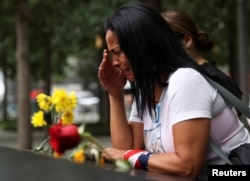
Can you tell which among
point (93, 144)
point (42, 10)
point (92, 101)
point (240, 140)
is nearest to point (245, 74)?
point (42, 10)

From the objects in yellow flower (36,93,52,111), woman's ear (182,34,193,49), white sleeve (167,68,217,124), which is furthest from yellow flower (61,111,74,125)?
woman's ear (182,34,193,49)

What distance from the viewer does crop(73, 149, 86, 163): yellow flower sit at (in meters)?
1.70

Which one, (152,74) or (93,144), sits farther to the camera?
(152,74)

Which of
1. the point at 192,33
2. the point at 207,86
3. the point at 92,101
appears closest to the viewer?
the point at 207,86

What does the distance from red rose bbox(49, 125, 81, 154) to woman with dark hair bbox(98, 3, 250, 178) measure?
0.51m

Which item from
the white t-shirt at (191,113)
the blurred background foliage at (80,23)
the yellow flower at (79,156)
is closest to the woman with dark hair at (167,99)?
the white t-shirt at (191,113)

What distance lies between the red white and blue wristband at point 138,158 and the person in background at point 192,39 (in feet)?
1.45

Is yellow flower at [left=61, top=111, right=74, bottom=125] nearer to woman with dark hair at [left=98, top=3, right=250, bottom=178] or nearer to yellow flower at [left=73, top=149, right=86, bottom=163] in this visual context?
woman with dark hair at [left=98, top=3, right=250, bottom=178]

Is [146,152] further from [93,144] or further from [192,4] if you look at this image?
[192,4]

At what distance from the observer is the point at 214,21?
1728cm

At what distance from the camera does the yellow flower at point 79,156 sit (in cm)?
170

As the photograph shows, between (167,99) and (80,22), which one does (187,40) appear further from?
(80,22)

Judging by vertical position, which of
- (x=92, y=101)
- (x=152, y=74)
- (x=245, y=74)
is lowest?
(x=92, y=101)

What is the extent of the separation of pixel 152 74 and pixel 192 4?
14143mm
